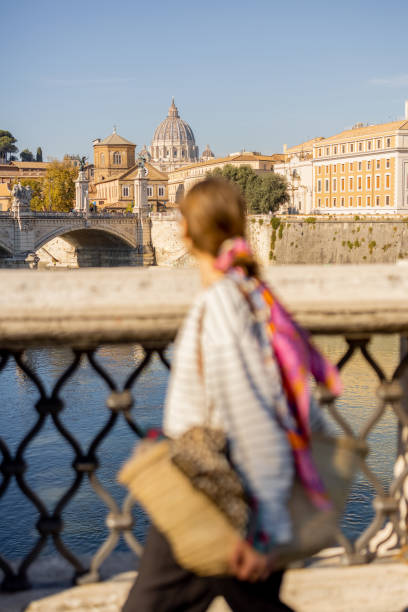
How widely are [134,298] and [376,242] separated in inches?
1790

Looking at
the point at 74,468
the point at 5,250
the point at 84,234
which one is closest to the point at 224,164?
the point at 84,234

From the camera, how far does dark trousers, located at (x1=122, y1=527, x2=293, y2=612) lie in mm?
1592

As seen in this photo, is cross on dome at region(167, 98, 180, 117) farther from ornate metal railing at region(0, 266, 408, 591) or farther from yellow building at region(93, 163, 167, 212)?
ornate metal railing at region(0, 266, 408, 591)

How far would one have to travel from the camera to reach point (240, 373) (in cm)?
137

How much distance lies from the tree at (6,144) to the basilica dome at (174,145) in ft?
119

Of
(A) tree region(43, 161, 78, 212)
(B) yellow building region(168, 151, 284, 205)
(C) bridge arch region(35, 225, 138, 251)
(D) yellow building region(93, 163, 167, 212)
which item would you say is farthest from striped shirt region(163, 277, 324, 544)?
(B) yellow building region(168, 151, 284, 205)

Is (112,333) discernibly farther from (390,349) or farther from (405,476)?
(390,349)

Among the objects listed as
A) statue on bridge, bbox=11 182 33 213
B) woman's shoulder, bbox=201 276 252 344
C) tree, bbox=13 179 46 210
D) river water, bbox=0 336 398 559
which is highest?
tree, bbox=13 179 46 210

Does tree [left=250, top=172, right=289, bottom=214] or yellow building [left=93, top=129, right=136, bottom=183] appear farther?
yellow building [left=93, top=129, right=136, bottom=183]

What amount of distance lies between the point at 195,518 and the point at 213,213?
60 centimetres

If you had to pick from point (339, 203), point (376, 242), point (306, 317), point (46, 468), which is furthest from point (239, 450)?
point (339, 203)

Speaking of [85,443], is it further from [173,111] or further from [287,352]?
[173,111]

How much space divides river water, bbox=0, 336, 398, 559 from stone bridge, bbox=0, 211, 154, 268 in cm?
2073

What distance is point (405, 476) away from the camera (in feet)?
6.76
